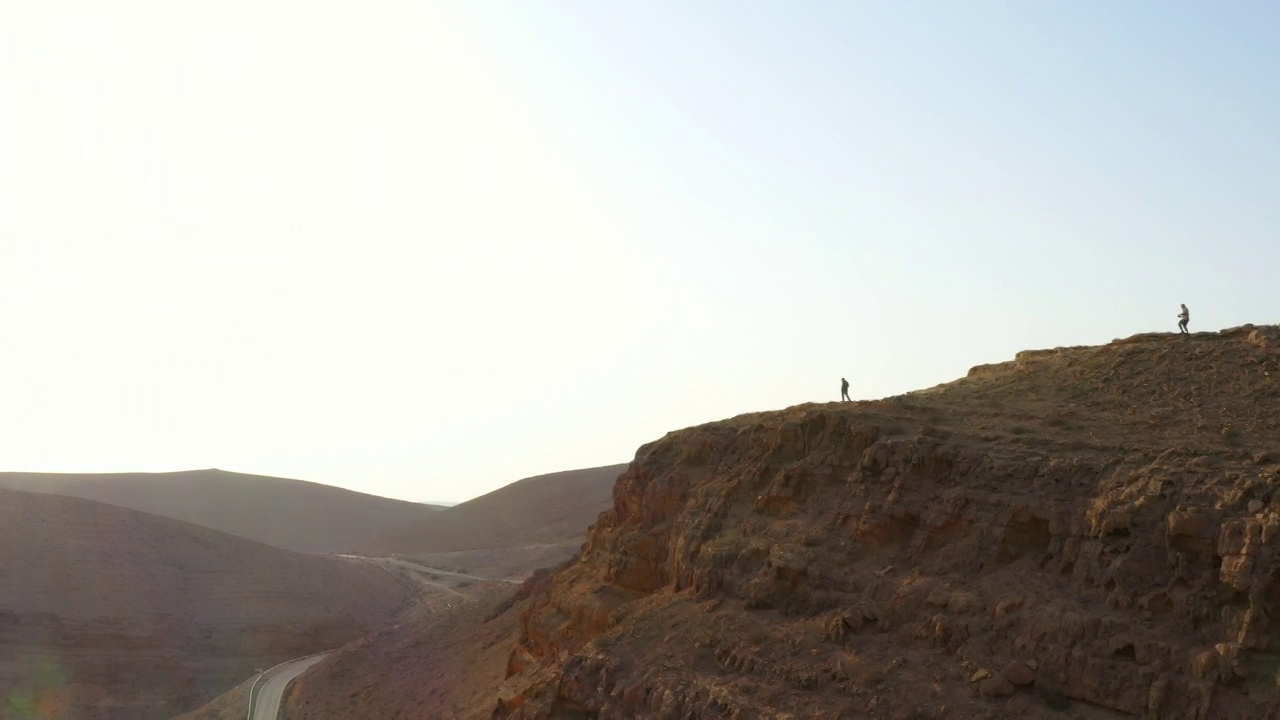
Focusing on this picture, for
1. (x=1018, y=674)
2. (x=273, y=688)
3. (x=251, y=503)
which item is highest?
(x=251, y=503)

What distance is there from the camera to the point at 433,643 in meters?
32.5

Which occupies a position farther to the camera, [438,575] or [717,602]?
[438,575]

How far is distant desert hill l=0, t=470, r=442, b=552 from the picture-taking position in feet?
308

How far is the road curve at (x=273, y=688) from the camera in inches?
1256

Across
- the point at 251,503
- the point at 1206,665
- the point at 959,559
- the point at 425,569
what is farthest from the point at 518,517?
the point at 1206,665

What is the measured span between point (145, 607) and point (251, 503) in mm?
57079

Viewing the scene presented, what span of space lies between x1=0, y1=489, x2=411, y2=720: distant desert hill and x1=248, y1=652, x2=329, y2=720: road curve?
12.3 feet

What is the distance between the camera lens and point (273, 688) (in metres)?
35.2

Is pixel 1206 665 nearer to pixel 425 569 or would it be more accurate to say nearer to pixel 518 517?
pixel 425 569

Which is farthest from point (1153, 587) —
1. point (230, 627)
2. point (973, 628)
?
point (230, 627)

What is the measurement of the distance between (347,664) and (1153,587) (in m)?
26.3

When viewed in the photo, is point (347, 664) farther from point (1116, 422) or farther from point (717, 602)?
point (1116, 422)

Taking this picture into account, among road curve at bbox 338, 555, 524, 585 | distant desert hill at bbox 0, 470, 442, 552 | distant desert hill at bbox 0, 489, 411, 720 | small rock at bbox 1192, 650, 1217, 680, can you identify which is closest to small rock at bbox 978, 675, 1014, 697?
small rock at bbox 1192, 650, 1217, 680

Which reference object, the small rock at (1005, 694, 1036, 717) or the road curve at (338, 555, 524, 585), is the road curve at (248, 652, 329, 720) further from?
the small rock at (1005, 694, 1036, 717)
